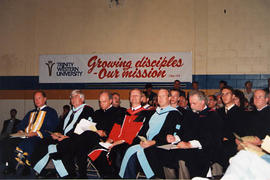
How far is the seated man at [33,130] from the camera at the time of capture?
5816 mm

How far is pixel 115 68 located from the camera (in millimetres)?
10570

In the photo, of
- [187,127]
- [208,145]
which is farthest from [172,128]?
[208,145]

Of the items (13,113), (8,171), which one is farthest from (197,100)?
(13,113)

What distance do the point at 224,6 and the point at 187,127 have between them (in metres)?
6.35

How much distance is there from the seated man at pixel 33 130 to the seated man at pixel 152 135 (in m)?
1.82

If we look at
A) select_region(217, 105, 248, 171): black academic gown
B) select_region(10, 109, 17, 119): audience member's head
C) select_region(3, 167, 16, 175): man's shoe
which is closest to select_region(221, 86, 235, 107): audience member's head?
select_region(217, 105, 248, 171): black academic gown

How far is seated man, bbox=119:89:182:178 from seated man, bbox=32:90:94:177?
0.94m

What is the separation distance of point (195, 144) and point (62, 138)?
7.61ft

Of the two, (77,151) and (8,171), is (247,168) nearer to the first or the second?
(77,151)

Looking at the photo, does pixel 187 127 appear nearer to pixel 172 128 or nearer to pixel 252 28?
pixel 172 128

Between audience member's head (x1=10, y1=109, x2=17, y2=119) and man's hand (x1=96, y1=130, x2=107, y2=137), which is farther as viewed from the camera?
audience member's head (x1=10, y1=109, x2=17, y2=119)

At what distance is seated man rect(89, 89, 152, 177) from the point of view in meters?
5.14

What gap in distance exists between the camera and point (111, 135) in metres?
A: 5.62

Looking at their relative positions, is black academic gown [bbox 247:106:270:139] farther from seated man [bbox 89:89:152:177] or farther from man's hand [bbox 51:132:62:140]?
man's hand [bbox 51:132:62:140]
